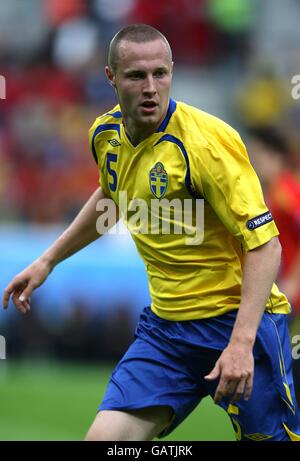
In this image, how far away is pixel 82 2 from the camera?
49.4 feet

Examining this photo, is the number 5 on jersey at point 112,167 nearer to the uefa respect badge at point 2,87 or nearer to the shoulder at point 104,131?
the shoulder at point 104,131

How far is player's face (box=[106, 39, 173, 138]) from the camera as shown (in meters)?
4.71

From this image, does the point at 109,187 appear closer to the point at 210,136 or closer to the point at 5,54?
the point at 210,136

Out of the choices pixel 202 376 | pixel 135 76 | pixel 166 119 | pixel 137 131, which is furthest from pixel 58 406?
pixel 135 76

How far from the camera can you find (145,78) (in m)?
4.72

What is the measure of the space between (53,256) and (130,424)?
41.8 inches

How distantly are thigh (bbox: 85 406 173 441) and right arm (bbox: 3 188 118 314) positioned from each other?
846mm

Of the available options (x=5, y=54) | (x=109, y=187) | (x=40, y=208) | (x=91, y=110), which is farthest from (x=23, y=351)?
(x=109, y=187)

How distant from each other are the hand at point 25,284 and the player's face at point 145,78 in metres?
1.03

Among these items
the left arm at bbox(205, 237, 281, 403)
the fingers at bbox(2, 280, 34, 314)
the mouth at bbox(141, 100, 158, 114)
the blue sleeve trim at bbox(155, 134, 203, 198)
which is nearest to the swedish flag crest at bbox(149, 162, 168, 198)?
the blue sleeve trim at bbox(155, 134, 203, 198)

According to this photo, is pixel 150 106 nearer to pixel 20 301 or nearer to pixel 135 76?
pixel 135 76

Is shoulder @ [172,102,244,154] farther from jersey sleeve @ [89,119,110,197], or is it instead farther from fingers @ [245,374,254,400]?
fingers @ [245,374,254,400]

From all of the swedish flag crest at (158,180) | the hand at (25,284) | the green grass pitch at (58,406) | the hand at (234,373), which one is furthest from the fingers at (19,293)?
the green grass pitch at (58,406)

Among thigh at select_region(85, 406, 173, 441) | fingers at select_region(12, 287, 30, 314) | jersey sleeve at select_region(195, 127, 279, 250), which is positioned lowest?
thigh at select_region(85, 406, 173, 441)
